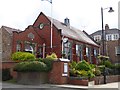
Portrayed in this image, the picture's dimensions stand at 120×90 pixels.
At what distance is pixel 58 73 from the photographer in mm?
23859

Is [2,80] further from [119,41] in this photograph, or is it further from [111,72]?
[119,41]

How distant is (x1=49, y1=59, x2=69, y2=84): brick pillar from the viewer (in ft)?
78.0

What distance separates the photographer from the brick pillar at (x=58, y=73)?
2377cm

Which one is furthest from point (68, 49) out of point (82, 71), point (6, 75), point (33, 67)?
point (33, 67)

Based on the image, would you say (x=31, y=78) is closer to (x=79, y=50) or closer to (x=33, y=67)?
(x=33, y=67)

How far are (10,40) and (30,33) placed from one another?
203 inches

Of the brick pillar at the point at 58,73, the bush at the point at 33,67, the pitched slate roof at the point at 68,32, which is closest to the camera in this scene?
the bush at the point at 33,67

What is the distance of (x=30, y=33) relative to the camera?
3750 centimetres

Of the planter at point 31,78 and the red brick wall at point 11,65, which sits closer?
the planter at point 31,78

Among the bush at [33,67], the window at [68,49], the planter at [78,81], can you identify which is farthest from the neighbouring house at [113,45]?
the bush at [33,67]

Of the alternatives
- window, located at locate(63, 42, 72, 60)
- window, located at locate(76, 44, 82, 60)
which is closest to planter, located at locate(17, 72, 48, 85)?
window, located at locate(63, 42, 72, 60)

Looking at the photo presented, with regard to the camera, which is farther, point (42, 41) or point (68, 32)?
point (68, 32)

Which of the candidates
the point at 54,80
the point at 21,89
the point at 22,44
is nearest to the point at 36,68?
the point at 54,80

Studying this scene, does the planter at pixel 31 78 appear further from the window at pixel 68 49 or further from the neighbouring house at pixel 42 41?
the window at pixel 68 49
